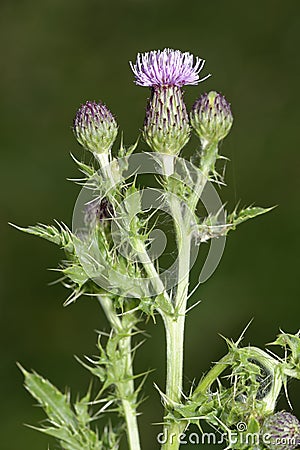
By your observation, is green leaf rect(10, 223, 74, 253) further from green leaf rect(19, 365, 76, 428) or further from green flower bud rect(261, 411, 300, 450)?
green flower bud rect(261, 411, 300, 450)

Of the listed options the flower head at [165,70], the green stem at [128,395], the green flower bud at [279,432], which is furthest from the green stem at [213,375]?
the flower head at [165,70]

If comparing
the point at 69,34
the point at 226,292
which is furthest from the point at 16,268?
the point at 69,34

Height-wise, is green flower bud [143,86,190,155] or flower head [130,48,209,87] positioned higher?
flower head [130,48,209,87]

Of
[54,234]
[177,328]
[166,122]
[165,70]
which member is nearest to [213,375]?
[177,328]

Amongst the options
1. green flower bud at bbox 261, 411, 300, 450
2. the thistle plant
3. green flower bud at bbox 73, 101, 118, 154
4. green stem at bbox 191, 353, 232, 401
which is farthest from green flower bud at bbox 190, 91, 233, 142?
green flower bud at bbox 261, 411, 300, 450

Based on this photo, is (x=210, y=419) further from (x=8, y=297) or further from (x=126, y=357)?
(x=8, y=297)

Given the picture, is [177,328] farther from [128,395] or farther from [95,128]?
[95,128]
